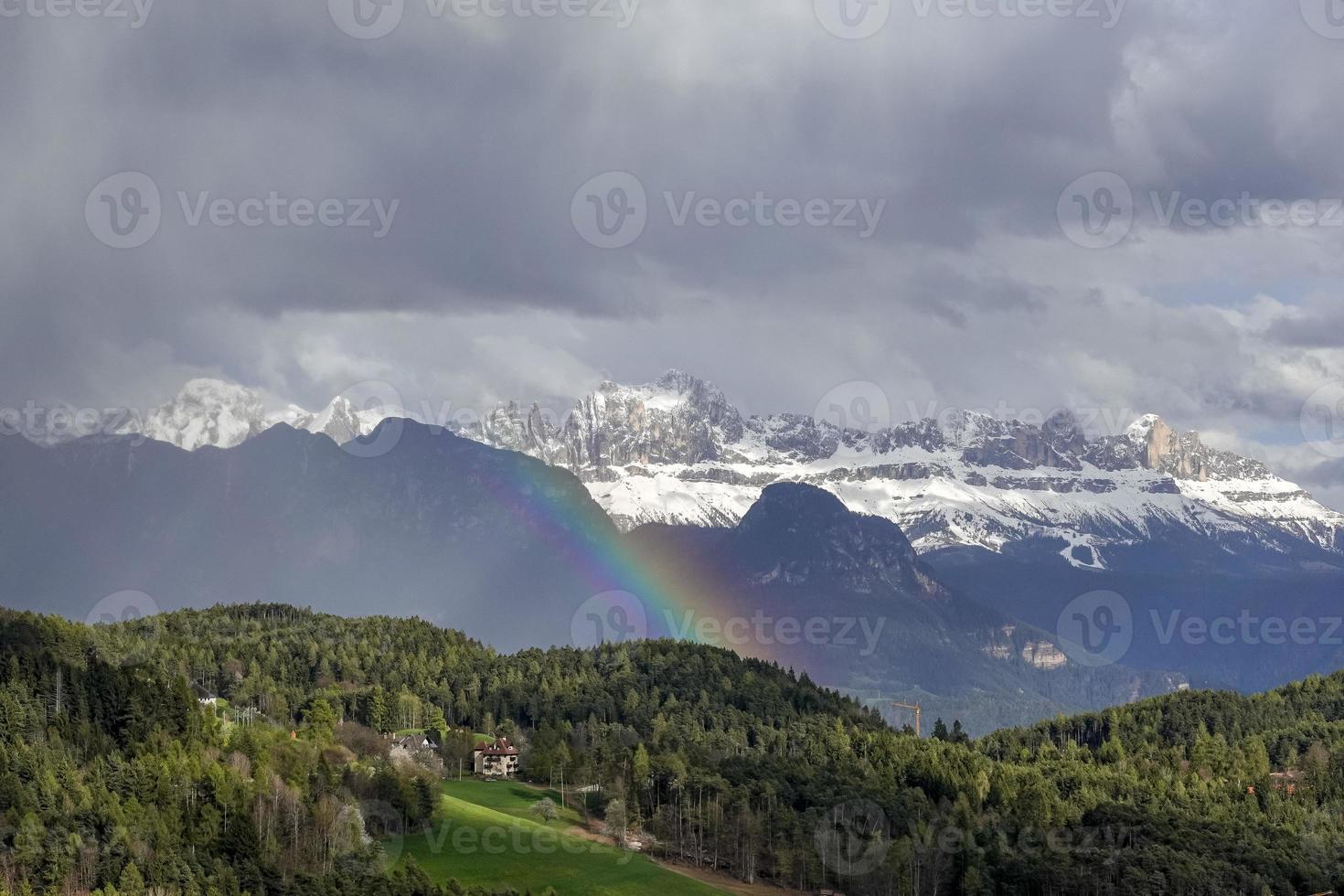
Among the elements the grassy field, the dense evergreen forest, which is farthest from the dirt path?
the dense evergreen forest

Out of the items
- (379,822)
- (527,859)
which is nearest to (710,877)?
(527,859)

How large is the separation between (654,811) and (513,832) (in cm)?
2380

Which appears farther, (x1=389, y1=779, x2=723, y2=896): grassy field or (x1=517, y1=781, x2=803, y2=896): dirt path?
(x1=517, y1=781, x2=803, y2=896): dirt path

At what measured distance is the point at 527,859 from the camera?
162875 mm

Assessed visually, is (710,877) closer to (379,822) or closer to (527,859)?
(527,859)

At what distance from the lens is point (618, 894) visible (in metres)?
156

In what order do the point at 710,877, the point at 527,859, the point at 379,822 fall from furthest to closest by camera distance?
the point at 710,877 < the point at 379,822 < the point at 527,859

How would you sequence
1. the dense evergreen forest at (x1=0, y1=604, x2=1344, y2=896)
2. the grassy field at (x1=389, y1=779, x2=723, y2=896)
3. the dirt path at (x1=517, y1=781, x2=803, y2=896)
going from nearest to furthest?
1. the dense evergreen forest at (x1=0, y1=604, x2=1344, y2=896)
2. the grassy field at (x1=389, y1=779, x2=723, y2=896)
3. the dirt path at (x1=517, y1=781, x2=803, y2=896)

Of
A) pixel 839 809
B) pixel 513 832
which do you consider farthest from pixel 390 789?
pixel 839 809

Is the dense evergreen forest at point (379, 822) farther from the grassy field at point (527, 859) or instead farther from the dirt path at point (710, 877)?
the grassy field at point (527, 859)

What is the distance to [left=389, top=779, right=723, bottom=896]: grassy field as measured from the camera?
15675 centimetres

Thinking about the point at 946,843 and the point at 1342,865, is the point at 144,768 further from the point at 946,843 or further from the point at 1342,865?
the point at 1342,865

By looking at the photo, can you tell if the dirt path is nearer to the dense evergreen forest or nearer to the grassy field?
the grassy field

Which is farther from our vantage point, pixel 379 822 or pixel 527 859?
pixel 379 822
